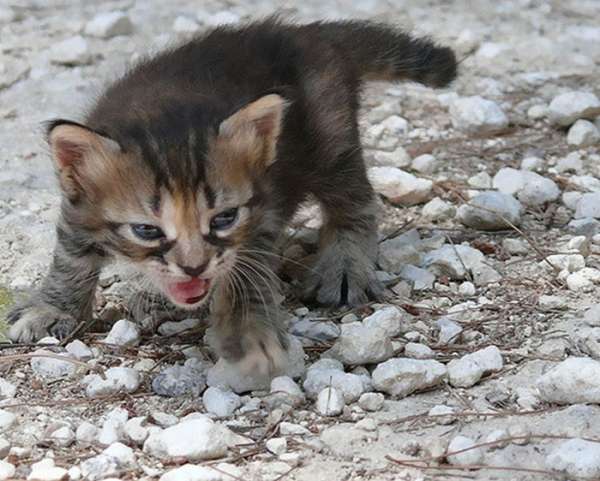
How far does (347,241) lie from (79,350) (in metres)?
1.05

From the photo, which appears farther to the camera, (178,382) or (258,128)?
(258,128)

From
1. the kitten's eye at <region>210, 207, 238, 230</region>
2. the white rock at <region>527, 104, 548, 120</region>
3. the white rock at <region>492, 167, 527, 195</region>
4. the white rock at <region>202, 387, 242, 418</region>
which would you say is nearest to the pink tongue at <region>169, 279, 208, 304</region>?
the kitten's eye at <region>210, 207, 238, 230</region>

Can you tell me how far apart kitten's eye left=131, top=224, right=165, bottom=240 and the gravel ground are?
368mm

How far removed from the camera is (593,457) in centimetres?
268

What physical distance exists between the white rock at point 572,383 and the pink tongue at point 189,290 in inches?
35.0

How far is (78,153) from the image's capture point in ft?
10.6

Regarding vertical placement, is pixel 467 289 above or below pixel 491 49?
above

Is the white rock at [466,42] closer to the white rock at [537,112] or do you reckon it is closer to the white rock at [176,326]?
the white rock at [537,112]

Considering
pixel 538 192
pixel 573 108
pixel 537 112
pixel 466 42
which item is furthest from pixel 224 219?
pixel 466 42

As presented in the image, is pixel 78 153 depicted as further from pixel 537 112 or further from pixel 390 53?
pixel 537 112

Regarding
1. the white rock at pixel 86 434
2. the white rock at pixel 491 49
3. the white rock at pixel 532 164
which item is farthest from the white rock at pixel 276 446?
the white rock at pixel 491 49

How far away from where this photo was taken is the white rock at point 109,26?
5949mm

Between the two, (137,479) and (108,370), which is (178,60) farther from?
(137,479)

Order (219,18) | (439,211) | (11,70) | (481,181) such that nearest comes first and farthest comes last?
(439,211)
(481,181)
(11,70)
(219,18)
